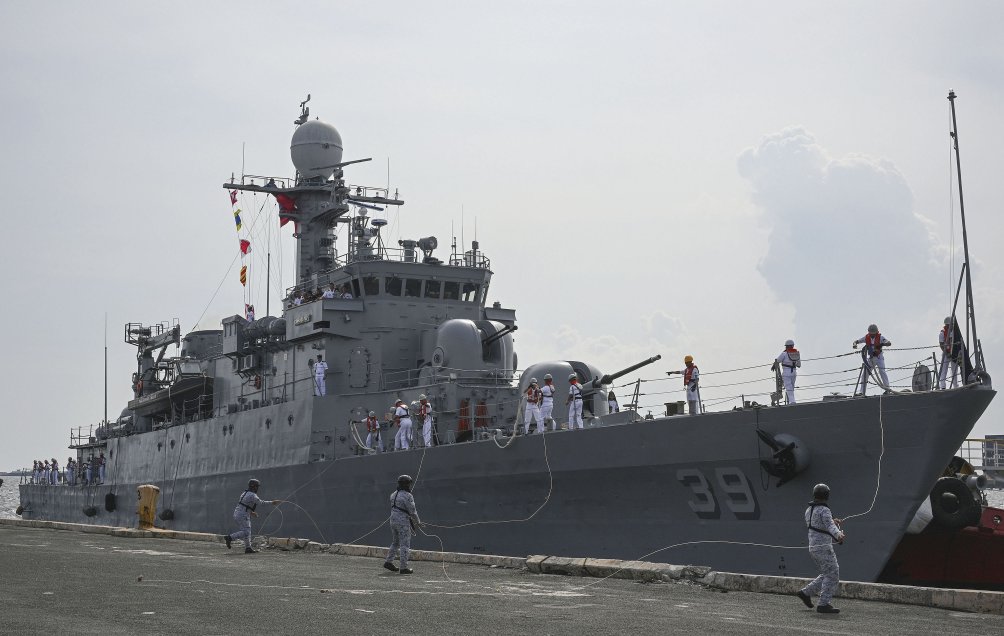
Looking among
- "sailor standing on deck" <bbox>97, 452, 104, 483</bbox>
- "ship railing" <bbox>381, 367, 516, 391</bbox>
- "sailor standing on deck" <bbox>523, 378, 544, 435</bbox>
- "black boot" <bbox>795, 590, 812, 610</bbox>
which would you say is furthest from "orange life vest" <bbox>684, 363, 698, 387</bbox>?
"sailor standing on deck" <bbox>97, 452, 104, 483</bbox>

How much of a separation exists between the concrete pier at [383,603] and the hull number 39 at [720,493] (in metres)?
2.54

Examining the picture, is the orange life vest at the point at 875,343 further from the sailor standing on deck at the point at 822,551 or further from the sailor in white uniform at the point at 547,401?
the sailor in white uniform at the point at 547,401

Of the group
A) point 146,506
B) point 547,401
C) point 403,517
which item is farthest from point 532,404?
point 146,506

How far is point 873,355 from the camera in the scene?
15.8 m

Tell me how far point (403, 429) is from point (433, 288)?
5.37 m

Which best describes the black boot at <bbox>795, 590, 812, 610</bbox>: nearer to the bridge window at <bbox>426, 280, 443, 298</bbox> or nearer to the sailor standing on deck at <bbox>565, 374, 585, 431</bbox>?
the sailor standing on deck at <bbox>565, 374, 585, 431</bbox>

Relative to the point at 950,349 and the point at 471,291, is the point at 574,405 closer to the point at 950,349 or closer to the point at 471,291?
the point at 950,349

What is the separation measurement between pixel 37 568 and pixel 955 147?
13937 millimetres

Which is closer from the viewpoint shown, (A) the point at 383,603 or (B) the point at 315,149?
(A) the point at 383,603

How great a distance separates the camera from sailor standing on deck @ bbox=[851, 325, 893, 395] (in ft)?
51.6

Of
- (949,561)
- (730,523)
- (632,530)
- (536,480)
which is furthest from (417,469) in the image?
(949,561)

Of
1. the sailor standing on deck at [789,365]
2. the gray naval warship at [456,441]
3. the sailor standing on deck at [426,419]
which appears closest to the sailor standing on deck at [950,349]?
the gray naval warship at [456,441]

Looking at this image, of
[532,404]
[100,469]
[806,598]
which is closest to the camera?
[806,598]

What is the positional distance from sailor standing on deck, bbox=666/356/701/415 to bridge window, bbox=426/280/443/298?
955cm
